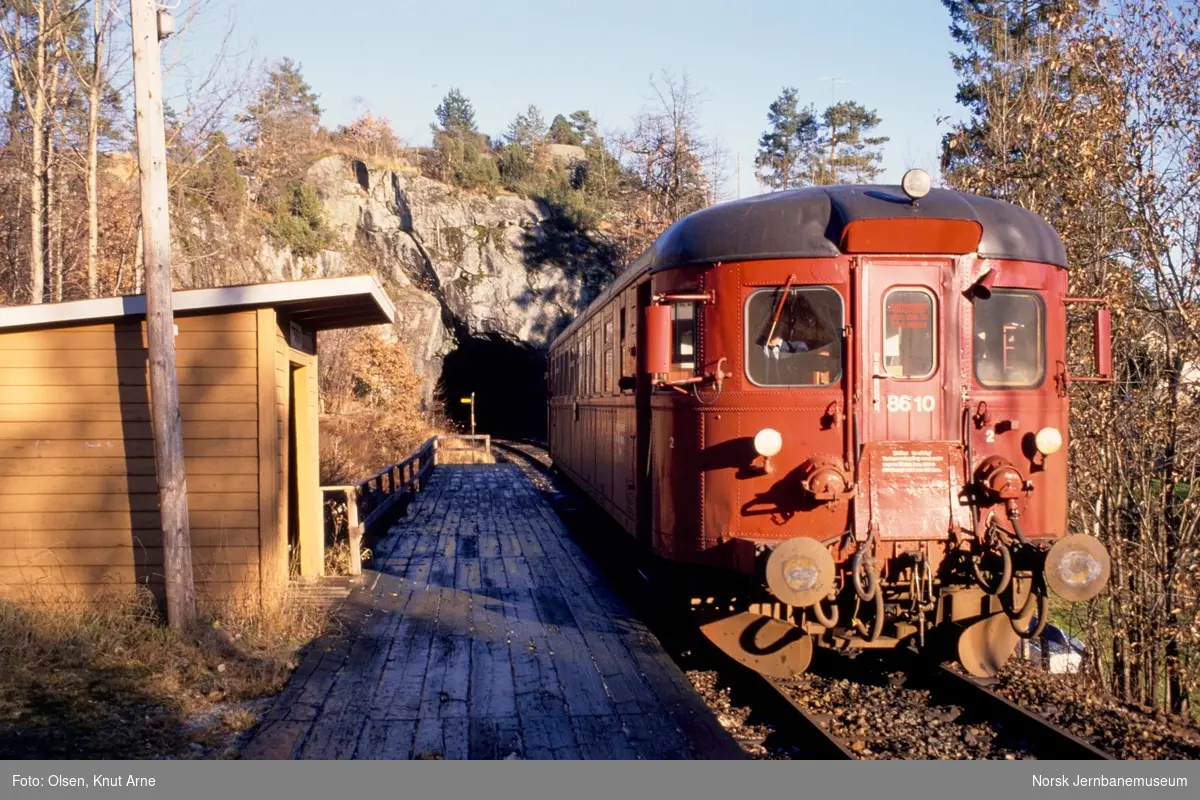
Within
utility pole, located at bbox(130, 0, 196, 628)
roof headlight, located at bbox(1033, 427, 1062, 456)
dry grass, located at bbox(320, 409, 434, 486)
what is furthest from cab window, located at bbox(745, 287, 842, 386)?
dry grass, located at bbox(320, 409, 434, 486)

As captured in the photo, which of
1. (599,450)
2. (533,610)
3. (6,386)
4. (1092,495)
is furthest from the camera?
(599,450)

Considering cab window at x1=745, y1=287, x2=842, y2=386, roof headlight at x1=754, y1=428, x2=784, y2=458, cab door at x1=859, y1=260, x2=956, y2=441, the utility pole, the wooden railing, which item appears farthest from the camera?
the wooden railing

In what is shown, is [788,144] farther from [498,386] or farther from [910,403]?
[910,403]

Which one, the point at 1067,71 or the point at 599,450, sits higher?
the point at 1067,71

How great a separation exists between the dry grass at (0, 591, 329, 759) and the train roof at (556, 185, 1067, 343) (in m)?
4.21

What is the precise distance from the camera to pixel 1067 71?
39.8 ft

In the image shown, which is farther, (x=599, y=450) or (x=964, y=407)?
(x=599, y=450)

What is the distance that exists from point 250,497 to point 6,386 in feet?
6.99

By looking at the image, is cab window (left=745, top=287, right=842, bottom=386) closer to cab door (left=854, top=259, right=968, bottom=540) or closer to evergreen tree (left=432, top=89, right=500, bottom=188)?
cab door (left=854, top=259, right=968, bottom=540)

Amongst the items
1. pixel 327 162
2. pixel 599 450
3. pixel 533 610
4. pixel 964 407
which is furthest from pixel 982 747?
pixel 327 162

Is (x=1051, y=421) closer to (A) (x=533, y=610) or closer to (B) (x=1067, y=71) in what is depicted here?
(A) (x=533, y=610)

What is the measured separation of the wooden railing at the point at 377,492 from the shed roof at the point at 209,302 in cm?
239

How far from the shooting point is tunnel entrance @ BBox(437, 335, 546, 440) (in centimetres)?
4284

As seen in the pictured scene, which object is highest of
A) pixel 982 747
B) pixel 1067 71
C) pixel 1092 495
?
pixel 1067 71
